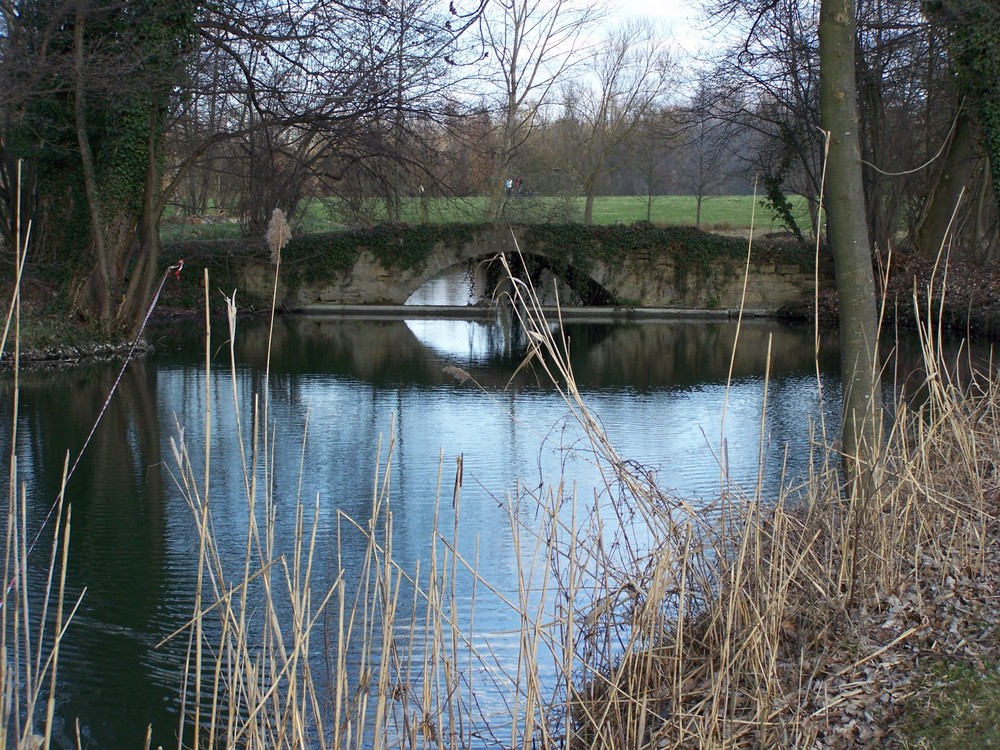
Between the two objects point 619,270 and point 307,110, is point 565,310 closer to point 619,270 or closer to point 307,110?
point 619,270

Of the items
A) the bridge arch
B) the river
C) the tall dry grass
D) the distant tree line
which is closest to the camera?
the tall dry grass

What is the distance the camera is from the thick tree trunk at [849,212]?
4281 mm

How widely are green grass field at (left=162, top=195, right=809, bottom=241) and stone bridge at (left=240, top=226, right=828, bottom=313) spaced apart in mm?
893

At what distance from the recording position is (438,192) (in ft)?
50.8

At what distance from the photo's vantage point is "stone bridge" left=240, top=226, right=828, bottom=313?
20.3 meters

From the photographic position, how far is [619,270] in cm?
2080

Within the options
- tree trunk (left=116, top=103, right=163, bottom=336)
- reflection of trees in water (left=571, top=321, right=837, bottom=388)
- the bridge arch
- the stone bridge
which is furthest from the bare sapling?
the stone bridge

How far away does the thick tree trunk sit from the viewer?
4.28 m

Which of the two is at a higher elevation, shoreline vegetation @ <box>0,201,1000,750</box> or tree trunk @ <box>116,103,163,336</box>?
tree trunk @ <box>116,103,163,336</box>

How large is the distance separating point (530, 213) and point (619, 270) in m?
4.20

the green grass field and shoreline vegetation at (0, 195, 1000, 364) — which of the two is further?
the green grass field

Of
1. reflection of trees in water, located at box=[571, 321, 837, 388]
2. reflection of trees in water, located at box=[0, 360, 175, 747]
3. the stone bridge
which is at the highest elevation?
the stone bridge

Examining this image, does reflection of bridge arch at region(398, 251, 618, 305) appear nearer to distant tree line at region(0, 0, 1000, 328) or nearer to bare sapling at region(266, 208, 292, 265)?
distant tree line at region(0, 0, 1000, 328)

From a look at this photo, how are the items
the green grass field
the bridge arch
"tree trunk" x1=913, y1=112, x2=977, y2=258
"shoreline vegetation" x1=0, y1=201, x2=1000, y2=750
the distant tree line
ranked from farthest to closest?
the bridge arch < the green grass field < "tree trunk" x1=913, y1=112, x2=977, y2=258 < the distant tree line < "shoreline vegetation" x1=0, y1=201, x2=1000, y2=750
